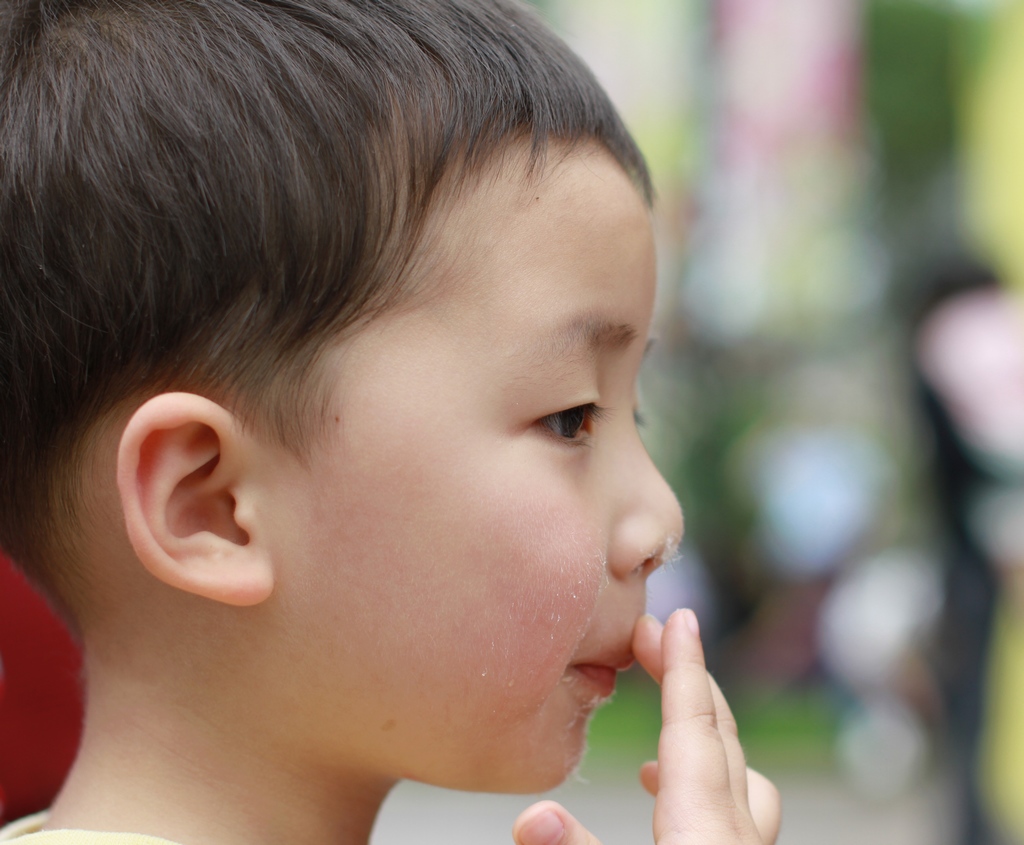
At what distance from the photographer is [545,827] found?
3.68 ft

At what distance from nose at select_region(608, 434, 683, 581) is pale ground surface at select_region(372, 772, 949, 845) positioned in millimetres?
3867

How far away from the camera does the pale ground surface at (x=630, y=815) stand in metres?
5.12

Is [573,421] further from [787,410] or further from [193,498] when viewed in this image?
[787,410]

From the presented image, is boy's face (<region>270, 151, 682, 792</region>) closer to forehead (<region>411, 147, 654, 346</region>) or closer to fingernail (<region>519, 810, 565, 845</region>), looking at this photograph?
forehead (<region>411, 147, 654, 346</region>)

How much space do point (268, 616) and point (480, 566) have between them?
0.22 m

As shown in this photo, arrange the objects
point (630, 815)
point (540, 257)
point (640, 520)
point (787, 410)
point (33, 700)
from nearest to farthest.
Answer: point (540, 257) → point (640, 520) → point (33, 700) → point (630, 815) → point (787, 410)

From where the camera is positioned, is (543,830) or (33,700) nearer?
(543,830)

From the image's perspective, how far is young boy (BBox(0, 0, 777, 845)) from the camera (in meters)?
1.14

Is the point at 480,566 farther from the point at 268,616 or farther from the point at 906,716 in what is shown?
the point at 906,716

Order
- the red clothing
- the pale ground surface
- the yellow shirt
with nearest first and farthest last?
the yellow shirt < the red clothing < the pale ground surface

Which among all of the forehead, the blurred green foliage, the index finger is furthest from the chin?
the blurred green foliage

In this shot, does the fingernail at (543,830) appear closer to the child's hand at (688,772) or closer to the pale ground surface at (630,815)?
the child's hand at (688,772)

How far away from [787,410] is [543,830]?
20.8ft

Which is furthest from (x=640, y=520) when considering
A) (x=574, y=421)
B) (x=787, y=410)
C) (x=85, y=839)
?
(x=787, y=410)
